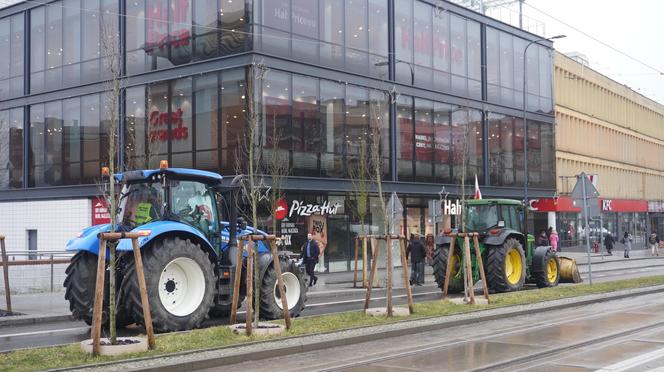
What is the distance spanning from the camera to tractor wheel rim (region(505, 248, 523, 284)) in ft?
66.8

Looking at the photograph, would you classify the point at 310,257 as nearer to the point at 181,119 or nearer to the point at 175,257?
the point at 181,119

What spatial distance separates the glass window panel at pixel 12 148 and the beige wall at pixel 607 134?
32585mm

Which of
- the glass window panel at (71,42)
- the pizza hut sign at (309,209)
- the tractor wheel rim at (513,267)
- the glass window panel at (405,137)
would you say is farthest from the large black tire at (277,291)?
the glass window panel at (71,42)

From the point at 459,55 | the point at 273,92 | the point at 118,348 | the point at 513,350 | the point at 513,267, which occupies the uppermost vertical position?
the point at 459,55

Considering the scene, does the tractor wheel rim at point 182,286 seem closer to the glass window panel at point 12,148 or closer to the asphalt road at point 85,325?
the asphalt road at point 85,325

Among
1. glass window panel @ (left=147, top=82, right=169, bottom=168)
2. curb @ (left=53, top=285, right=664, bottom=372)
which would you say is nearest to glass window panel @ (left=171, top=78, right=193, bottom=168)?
glass window panel @ (left=147, top=82, right=169, bottom=168)

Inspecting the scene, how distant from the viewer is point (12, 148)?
35438 millimetres

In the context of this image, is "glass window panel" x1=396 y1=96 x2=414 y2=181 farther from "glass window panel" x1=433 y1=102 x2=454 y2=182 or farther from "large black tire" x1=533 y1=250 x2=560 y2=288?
"large black tire" x1=533 y1=250 x2=560 y2=288

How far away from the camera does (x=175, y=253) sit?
1228 cm

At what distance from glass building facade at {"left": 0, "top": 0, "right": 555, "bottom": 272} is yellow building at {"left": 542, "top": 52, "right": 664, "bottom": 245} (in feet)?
29.5

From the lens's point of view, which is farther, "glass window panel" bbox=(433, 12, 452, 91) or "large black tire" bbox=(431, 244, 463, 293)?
"glass window panel" bbox=(433, 12, 452, 91)

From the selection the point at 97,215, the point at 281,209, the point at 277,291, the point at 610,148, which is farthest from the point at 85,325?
the point at 610,148

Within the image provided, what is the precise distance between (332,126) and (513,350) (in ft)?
64.8

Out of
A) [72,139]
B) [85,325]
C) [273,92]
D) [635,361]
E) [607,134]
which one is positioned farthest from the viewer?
[607,134]
